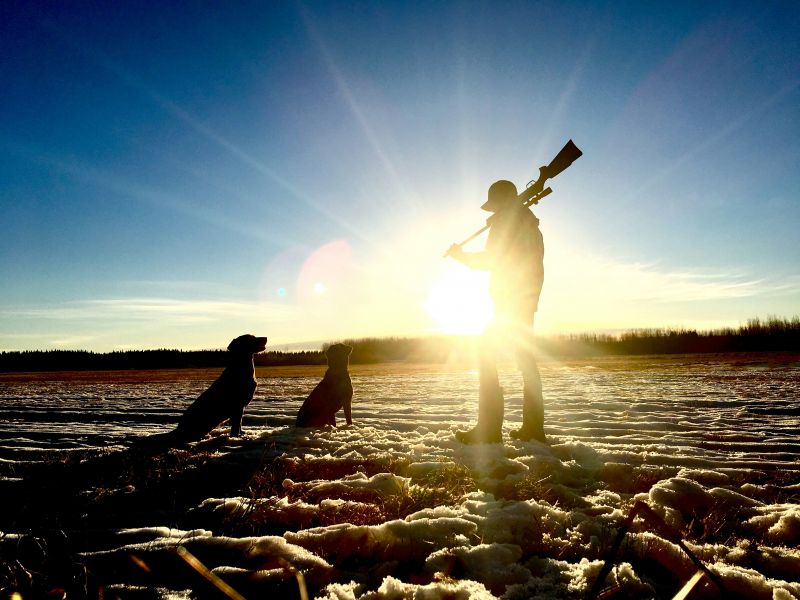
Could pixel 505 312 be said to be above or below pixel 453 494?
above

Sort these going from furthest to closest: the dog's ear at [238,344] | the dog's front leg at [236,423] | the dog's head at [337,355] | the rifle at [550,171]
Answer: the dog's head at [337,355] < the dog's ear at [238,344] < the dog's front leg at [236,423] < the rifle at [550,171]

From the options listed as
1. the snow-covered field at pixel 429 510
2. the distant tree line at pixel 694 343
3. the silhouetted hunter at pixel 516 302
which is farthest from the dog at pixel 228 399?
the distant tree line at pixel 694 343

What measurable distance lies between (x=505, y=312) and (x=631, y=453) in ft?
5.52

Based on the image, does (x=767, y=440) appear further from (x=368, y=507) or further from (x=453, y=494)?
(x=368, y=507)

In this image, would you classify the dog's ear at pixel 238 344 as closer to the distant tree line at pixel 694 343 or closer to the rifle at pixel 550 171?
the rifle at pixel 550 171

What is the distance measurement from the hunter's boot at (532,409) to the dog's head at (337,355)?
2923 mm

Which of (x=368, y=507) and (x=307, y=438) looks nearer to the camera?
(x=368, y=507)

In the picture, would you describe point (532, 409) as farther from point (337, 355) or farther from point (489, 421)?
point (337, 355)

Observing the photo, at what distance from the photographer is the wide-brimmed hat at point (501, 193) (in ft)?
Result: 14.9

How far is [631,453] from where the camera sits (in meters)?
3.65

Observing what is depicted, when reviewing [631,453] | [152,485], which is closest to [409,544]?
[152,485]

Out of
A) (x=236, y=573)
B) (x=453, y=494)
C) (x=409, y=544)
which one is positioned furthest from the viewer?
(x=453, y=494)

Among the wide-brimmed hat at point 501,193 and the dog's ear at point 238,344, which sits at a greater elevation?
the wide-brimmed hat at point 501,193

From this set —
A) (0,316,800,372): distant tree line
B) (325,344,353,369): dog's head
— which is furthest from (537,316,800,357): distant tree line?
(325,344,353,369): dog's head
